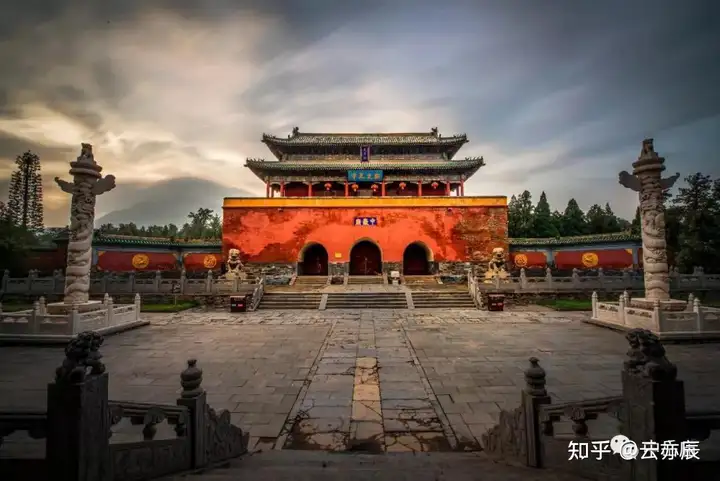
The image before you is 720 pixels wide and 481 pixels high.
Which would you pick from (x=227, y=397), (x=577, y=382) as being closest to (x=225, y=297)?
(x=227, y=397)

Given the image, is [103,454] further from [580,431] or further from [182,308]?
[182,308]

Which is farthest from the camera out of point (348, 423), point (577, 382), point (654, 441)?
point (577, 382)

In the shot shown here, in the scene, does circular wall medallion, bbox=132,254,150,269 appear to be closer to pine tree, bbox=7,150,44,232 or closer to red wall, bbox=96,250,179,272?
red wall, bbox=96,250,179,272

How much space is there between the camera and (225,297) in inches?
577

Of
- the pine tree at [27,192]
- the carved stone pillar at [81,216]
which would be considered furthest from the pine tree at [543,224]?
the pine tree at [27,192]

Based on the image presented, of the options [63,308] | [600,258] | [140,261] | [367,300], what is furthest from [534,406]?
[140,261]

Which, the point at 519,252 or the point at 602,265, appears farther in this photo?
the point at 519,252

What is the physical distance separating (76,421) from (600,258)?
23802mm

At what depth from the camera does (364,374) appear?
5.35 metres

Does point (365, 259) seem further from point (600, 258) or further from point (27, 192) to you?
point (27, 192)

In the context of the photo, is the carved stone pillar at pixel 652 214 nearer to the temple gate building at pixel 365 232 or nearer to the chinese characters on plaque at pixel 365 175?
the temple gate building at pixel 365 232

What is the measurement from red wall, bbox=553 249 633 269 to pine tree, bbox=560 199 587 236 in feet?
35.3

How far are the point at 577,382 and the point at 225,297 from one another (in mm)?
13172

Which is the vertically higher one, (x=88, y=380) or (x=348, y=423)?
(x=88, y=380)
